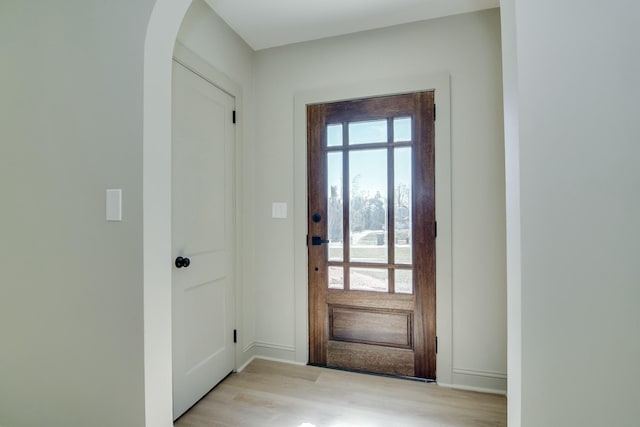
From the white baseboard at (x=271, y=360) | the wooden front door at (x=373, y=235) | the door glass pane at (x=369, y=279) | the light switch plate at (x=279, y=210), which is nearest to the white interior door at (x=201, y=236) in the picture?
the white baseboard at (x=271, y=360)

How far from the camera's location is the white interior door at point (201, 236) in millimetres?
1744

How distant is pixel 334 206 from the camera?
2.30m

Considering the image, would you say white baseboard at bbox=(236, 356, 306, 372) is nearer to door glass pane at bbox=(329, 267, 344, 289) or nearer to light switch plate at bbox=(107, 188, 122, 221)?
door glass pane at bbox=(329, 267, 344, 289)

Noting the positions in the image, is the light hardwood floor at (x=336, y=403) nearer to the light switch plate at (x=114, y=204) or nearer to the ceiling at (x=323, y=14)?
the light switch plate at (x=114, y=204)

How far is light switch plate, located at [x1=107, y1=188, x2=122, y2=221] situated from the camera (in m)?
1.29

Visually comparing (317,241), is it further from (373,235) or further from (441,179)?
(441,179)

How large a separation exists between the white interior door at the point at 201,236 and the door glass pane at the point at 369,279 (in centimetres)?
92

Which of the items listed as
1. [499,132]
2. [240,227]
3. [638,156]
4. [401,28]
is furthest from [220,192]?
[638,156]

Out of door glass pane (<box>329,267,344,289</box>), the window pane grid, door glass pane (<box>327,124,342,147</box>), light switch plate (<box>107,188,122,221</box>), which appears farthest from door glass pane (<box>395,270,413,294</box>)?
light switch plate (<box>107,188,122,221</box>)

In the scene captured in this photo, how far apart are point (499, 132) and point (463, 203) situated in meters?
0.51

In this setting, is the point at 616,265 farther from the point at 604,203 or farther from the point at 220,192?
the point at 220,192

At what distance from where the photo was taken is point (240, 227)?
2334 millimetres

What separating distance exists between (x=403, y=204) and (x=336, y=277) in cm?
76

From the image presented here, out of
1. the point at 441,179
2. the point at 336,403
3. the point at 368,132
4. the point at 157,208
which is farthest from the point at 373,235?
the point at 157,208
